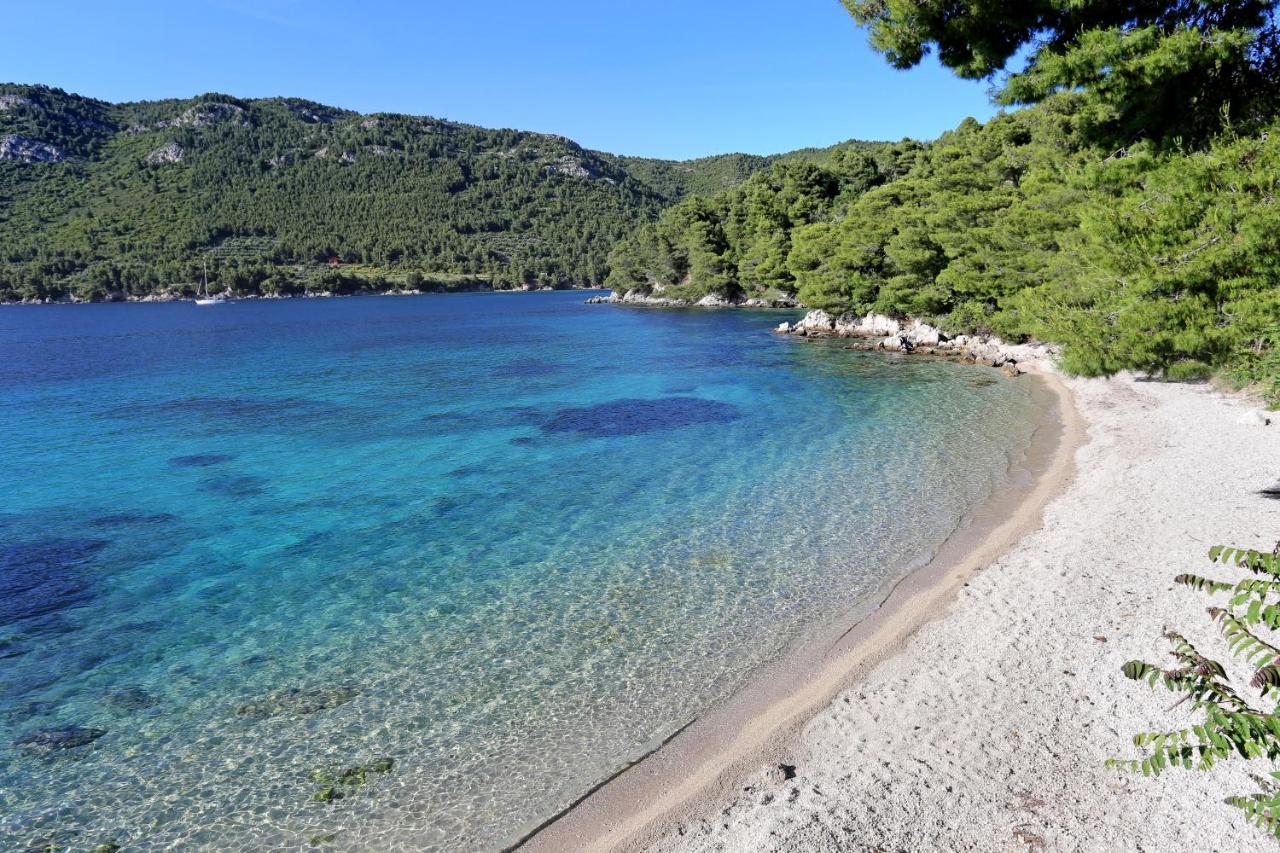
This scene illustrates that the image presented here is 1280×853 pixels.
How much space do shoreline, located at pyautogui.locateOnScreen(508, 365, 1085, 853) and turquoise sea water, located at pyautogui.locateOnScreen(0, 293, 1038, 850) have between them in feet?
1.10

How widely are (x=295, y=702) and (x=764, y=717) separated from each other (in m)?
6.20

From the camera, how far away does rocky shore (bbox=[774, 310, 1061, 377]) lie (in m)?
36.5

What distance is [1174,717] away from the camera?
303 inches

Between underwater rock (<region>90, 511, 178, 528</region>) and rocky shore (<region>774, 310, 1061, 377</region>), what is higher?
rocky shore (<region>774, 310, 1061, 377</region>)

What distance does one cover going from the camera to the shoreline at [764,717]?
736 centimetres

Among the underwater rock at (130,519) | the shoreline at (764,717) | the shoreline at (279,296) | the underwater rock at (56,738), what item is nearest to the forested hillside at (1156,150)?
the shoreline at (764,717)

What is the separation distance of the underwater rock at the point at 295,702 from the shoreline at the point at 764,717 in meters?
3.72

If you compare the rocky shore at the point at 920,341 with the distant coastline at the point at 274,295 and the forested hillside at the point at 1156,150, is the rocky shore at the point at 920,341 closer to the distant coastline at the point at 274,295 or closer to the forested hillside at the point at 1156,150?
the forested hillside at the point at 1156,150

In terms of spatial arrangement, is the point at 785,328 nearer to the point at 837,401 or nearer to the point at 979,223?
the point at 979,223

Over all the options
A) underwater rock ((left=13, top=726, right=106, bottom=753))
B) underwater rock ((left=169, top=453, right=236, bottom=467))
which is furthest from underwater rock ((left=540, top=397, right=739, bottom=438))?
underwater rock ((left=13, top=726, right=106, bottom=753))

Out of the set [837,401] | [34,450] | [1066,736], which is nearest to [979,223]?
[837,401]

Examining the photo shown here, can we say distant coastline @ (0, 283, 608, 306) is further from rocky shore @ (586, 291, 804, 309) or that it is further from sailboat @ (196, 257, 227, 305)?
rocky shore @ (586, 291, 804, 309)

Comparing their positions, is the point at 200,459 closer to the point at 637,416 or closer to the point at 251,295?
the point at 637,416

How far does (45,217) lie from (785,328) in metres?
209
